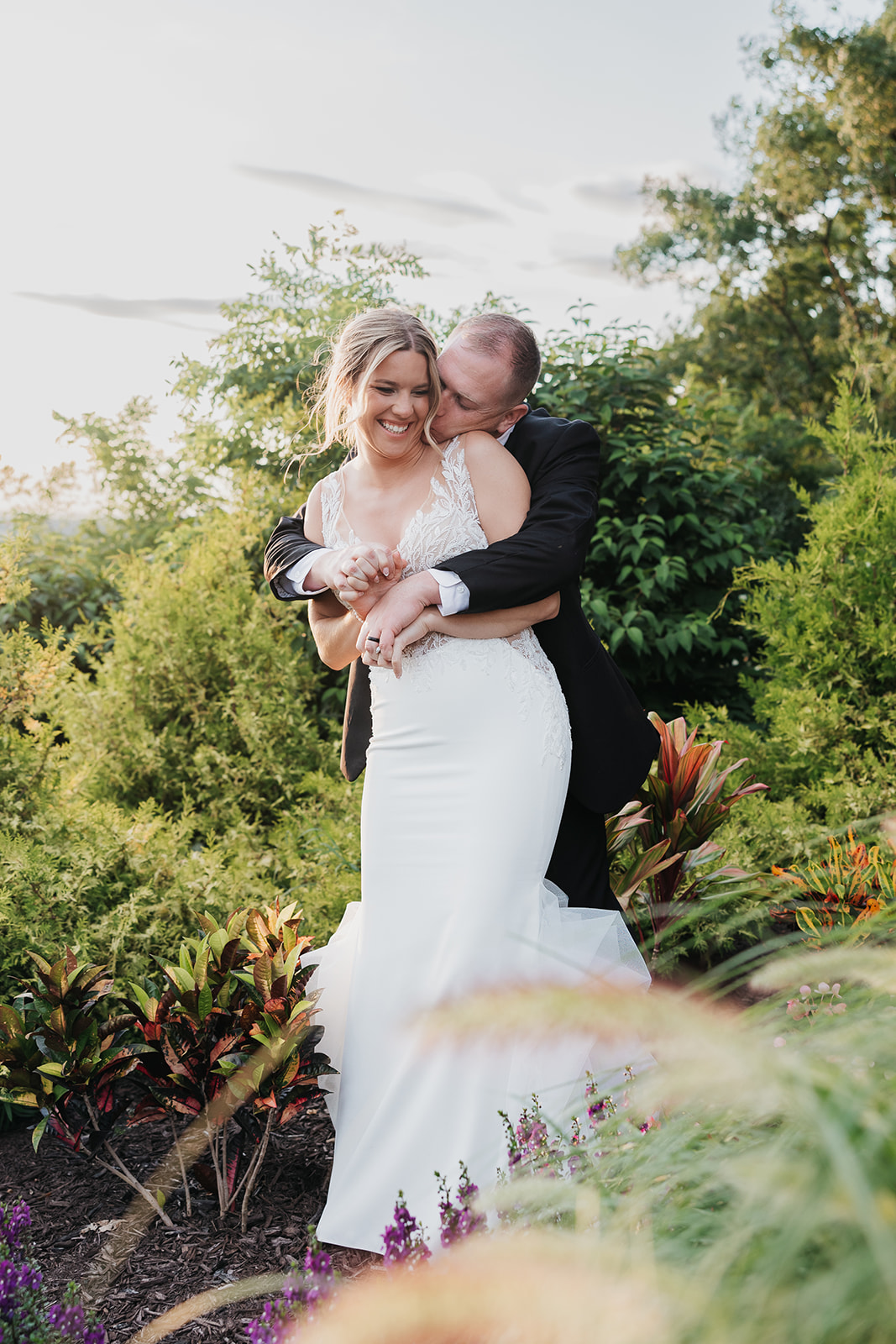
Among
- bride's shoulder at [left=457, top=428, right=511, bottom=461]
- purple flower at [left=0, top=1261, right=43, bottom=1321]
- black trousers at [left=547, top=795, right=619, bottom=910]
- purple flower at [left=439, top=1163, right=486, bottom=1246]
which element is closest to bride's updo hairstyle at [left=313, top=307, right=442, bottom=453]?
bride's shoulder at [left=457, top=428, right=511, bottom=461]

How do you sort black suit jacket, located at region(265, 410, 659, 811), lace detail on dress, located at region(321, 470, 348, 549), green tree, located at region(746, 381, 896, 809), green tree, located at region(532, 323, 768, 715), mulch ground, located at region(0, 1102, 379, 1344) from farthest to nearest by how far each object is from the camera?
1. green tree, located at region(532, 323, 768, 715)
2. green tree, located at region(746, 381, 896, 809)
3. lace detail on dress, located at region(321, 470, 348, 549)
4. black suit jacket, located at region(265, 410, 659, 811)
5. mulch ground, located at region(0, 1102, 379, 1344)

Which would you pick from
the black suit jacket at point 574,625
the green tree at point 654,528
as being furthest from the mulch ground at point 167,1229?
the green tree at point 654,528

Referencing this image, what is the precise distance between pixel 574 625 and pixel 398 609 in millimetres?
616

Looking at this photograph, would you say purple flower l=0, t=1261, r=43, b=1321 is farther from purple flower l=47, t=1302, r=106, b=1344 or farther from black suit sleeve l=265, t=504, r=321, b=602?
black suit sleeve l=265, t=504, r=321, b=602

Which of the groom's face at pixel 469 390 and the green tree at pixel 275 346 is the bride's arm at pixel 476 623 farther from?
the green tree at pixel 275 346

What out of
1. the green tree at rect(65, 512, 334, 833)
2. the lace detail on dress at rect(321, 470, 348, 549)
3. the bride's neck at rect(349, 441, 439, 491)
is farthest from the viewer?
the green tree at rect(65, 512, 334, 833)

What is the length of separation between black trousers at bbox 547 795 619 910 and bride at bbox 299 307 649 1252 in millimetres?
163

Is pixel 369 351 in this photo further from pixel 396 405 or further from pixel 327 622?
pixel 327 622

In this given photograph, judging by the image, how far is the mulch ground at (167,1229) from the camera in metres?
2.29

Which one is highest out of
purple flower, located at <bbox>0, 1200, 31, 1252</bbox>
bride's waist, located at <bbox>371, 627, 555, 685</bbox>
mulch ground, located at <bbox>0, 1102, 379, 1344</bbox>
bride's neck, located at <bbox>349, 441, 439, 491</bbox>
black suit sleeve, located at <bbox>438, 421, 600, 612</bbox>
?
bride's neck, located at <bbox>349, 441, 439, 491</bbox>

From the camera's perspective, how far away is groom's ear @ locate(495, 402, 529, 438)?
2.81 metres

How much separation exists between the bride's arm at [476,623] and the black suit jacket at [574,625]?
0.24 feet

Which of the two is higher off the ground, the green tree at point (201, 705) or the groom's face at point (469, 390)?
the groom's face at point (469, 390)

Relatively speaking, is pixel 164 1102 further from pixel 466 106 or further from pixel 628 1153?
pixel 466 106
